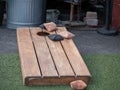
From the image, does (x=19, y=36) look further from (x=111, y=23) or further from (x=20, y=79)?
(x=111, y=23)

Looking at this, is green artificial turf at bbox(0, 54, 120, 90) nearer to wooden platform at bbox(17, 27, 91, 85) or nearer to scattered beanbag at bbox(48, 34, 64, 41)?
wooden platform at bbox(17, 27, 91, 85)

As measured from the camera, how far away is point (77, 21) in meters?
5.73

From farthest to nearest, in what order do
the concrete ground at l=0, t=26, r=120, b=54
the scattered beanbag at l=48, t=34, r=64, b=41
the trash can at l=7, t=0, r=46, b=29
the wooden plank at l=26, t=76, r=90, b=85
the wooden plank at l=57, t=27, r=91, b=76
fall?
the trash can at l=7, t=0, r=46, b=29, the concrete ground at l=0, t=26, r=120, b=54, the scattered beanbag at l=48, t=34, r=64, b=41, the wooden plank at l=57, t=27, r=91, b=76, the wooden plank at l=26, t=76, r=90, b=85

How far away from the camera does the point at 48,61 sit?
3.68 metres

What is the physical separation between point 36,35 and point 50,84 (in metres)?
1.08

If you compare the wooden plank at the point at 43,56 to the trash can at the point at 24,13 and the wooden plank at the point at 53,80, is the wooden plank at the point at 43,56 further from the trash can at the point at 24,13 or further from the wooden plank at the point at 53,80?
the trash can at the point at 24,13

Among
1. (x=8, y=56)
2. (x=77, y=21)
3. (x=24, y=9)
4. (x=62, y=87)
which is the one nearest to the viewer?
(x=62, y=87)

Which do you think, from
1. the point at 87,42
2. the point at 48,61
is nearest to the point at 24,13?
the point at 87,42

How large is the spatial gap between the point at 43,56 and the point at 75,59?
324 millimetres

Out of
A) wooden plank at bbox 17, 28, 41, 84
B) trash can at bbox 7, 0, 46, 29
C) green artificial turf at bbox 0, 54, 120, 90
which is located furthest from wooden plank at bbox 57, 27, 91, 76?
trash can at bbox 7, 0, 46, 29

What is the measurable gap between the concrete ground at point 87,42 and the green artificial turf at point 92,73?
0.25 meters

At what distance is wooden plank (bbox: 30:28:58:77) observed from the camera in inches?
135

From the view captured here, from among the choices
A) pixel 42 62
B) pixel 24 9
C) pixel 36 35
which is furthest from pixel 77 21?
pixel 42 62

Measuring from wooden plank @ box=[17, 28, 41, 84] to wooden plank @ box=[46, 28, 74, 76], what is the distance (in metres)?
0.20
